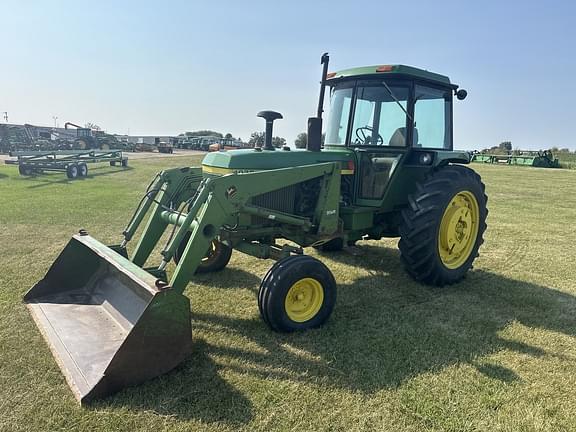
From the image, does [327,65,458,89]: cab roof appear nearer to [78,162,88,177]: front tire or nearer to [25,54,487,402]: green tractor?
[25,54,487,402]: green tractor

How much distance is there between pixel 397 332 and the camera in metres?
3.86

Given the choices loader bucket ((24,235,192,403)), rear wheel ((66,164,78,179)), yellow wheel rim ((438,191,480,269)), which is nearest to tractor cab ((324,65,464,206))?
yellow wheel rim ((438,191,480,269))

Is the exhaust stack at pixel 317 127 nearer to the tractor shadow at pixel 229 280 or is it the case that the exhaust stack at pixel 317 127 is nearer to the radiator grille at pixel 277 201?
the radiator grille at pixel 277 201

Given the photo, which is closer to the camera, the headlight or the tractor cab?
the tractor cab

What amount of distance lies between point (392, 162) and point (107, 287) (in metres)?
3.42

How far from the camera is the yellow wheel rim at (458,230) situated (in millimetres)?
5121

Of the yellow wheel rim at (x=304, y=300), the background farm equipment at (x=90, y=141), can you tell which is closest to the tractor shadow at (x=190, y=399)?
the yellow wheel rim at (x=304, y=300)

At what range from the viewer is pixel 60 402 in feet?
8.89

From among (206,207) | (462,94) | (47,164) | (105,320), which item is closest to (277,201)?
(206,207)

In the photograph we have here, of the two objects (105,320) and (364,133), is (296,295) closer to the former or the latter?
(105,320)

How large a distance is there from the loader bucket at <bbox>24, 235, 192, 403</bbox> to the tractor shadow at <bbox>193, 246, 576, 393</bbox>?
1.89 ft

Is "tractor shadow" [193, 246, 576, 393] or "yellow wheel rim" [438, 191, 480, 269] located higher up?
"yellow wheel rim" [438, 191, 480, 269]

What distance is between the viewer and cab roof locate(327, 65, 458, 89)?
4820 mm

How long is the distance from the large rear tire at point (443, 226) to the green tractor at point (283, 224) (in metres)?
0.02
